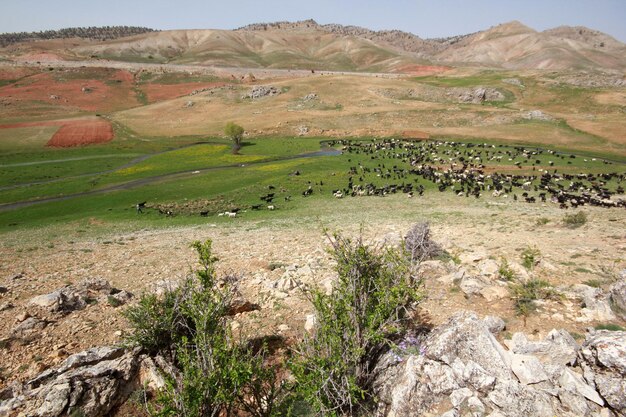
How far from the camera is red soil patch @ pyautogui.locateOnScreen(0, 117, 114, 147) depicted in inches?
3287

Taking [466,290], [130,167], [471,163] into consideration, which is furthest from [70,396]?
[130,167]

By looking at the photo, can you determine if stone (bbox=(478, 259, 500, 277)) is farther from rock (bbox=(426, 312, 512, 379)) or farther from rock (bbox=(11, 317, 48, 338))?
rock (bbox=(11, 317, 48, 338))

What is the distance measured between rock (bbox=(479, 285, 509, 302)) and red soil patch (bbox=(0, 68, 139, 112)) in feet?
452

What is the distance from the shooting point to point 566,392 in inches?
339

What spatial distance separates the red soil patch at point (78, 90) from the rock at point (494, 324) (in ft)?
456

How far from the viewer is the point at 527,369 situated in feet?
30.7

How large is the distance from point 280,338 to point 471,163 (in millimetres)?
51198

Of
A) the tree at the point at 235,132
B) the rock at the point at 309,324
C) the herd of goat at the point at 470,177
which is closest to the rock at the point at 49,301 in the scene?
the rock at the point at 309,324

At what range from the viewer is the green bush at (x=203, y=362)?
8109 mm

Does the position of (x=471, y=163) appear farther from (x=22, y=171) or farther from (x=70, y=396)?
(x=22, y=171)

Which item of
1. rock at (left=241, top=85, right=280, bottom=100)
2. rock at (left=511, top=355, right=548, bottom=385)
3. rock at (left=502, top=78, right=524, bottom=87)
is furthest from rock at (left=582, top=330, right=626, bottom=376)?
rock at (left=502, top=78, right=524, bottom=87)

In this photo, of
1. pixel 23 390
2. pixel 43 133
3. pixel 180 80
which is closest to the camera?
pixel 23 390

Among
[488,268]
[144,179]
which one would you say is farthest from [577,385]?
[144,179]

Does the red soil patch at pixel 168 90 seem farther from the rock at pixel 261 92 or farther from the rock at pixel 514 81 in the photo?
the rock at pixel 514 81
